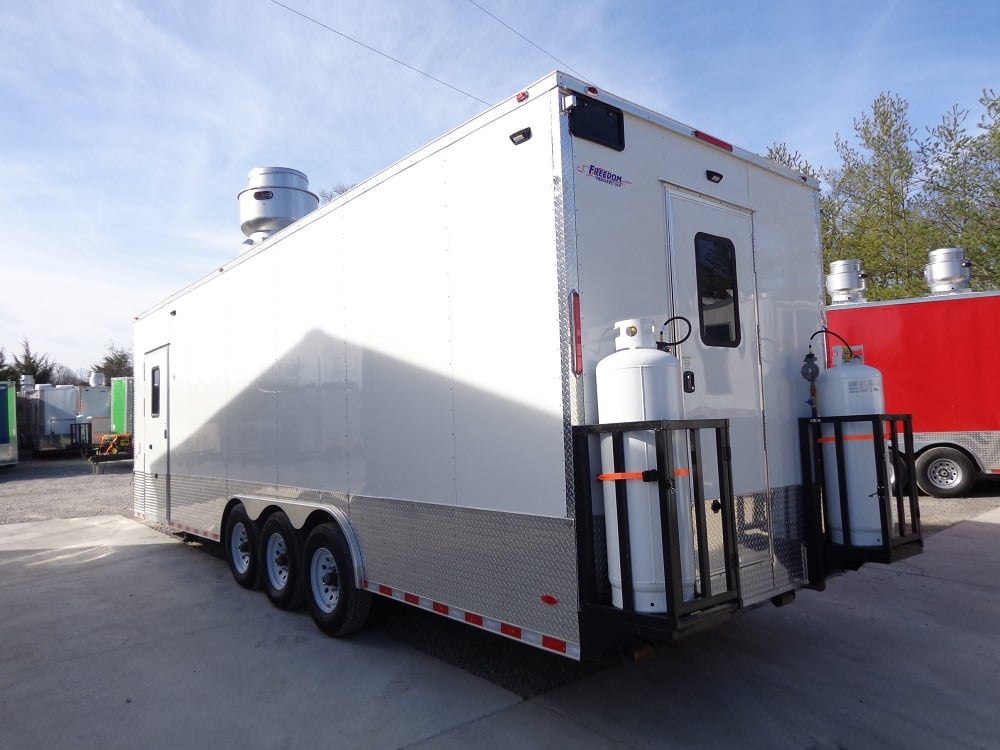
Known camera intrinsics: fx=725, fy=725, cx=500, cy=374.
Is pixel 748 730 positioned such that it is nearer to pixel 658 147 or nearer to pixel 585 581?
pixel 585 581

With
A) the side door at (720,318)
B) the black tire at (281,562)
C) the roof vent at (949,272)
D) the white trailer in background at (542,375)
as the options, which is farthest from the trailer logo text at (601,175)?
the roof vent at (949,272)

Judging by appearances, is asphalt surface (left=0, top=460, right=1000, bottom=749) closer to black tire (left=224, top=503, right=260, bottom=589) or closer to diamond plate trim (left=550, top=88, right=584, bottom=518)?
black tire (left=224, top=503, right=260, bottom=589)

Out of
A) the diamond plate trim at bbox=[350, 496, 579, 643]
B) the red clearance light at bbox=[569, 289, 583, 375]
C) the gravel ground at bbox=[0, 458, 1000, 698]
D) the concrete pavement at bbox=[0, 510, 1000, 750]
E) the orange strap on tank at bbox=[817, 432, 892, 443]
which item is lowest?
the concrete pavement at bbox=[0, 510, 1000, 750]

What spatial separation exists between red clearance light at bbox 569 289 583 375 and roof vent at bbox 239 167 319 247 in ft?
17.8

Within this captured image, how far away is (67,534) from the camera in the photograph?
10430 mm

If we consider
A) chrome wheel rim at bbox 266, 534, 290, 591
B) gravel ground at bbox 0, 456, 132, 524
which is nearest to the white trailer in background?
chrome wheel rim at bbox 266, 534, 290, 591

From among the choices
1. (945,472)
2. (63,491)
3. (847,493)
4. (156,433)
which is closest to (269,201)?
(156,433)

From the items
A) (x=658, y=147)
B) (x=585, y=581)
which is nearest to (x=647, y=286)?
(x=658, y=147)

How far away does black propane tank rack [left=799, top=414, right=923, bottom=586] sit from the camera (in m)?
4.15

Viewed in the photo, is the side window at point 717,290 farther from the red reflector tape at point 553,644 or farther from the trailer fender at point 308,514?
the trailer fender at point 308,514

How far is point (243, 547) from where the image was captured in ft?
22.2

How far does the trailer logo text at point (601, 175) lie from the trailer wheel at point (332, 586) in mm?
2968

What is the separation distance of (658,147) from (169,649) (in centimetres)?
474

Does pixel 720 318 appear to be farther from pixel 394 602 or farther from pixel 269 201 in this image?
pixel 269 201
